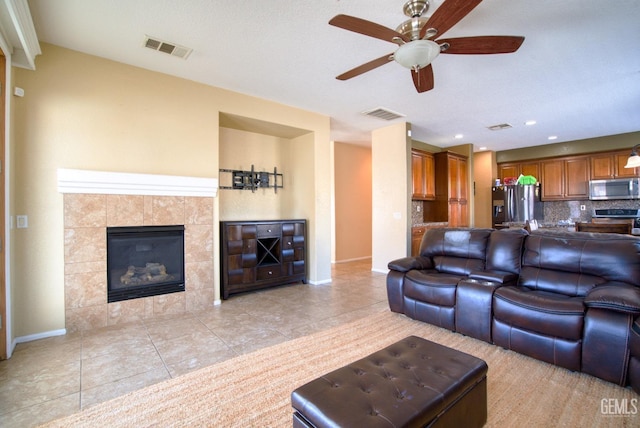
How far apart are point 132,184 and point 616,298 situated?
4445mm

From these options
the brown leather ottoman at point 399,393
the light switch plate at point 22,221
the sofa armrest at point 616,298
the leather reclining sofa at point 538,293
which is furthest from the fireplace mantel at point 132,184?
the sofa armrest at point 616,298

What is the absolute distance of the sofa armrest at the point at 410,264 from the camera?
132 inches

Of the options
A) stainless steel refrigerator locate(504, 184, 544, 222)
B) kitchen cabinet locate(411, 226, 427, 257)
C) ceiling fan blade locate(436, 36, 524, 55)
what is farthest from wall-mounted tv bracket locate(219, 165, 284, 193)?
stainless steel refrigerator locate(504, 184, 544, 222)

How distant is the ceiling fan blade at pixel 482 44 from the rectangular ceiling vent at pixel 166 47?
2442 millimetres

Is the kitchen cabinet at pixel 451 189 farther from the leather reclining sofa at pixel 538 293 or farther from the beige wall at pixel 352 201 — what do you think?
the leather reclining sofa at pixel 538 293

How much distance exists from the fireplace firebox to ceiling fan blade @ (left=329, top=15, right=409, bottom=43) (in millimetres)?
2890

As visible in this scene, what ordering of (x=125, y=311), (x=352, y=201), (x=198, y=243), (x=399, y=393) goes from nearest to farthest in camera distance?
(x=399, y=393), (x=125, y=311), (x=198, y=243), (x=352, y=201)

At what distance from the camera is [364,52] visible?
2.98 meters

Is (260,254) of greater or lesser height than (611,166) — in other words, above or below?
below

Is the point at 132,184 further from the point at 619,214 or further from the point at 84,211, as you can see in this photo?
the point at 619,214

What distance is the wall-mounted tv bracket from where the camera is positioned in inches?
189

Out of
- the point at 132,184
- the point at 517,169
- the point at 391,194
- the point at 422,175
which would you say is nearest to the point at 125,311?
the point at 132,184

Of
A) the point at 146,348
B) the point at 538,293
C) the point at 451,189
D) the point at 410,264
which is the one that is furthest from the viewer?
the point at 451,189

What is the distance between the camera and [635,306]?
192cm
